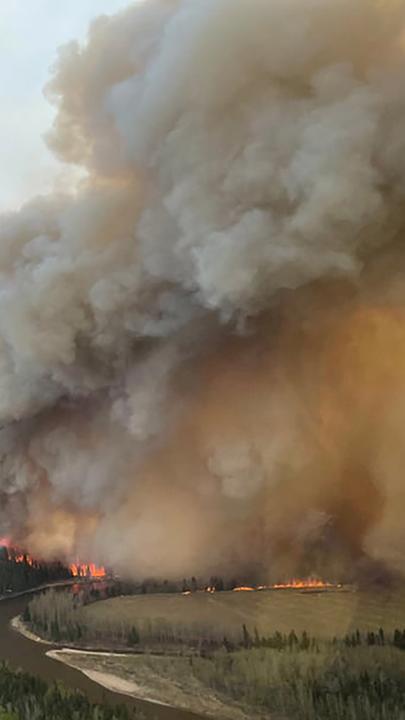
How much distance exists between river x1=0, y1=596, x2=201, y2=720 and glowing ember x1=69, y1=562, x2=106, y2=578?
2.51 meters

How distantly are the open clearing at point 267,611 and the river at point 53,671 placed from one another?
1184 mm

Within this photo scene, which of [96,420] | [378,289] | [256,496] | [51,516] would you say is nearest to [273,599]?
[256,496]

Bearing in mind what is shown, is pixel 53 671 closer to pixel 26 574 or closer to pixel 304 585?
pixel 304 585

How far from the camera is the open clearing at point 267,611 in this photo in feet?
29.0

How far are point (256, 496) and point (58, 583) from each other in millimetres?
6027

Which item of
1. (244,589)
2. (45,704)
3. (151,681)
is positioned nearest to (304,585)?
(244,589)

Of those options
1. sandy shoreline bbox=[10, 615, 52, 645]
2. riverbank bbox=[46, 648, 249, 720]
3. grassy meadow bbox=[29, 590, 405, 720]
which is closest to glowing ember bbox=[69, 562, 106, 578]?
sandy shoreline bbox=[10, 615, 52, 645]

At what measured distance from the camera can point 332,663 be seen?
7797 mm

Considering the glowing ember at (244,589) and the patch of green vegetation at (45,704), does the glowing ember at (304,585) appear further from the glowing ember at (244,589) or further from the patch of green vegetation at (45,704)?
the patch of green vegetation at (45,704)

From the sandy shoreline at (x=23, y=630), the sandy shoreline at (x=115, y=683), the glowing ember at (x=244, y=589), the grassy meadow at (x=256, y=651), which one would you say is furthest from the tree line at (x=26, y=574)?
the sandy shoreline at (x=115, y=683)

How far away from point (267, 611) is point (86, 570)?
6991mm

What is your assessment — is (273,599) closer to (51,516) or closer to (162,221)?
(162,221)

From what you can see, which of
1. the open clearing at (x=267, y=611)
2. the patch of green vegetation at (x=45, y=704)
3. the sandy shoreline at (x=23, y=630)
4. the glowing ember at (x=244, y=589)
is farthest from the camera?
the glowing ember at (x=244, y=589)

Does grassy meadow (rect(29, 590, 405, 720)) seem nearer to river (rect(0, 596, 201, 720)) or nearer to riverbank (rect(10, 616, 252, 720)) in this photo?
riverbank (rect(10, 616, 252, 720))
